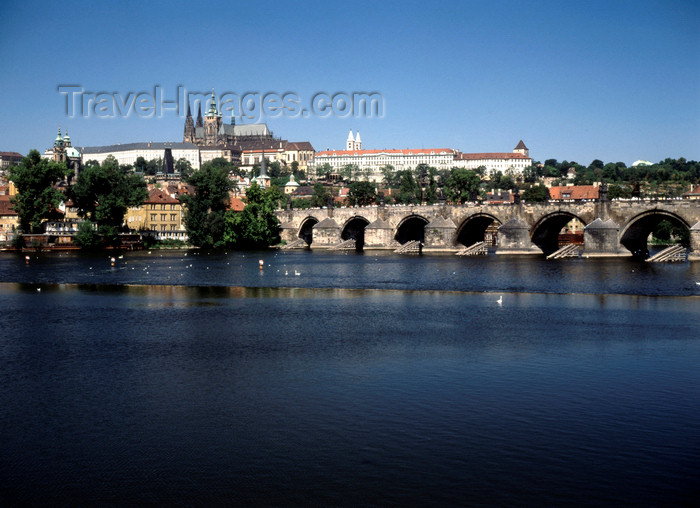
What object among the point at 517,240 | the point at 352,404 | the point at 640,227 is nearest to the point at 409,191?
the point at 517,240

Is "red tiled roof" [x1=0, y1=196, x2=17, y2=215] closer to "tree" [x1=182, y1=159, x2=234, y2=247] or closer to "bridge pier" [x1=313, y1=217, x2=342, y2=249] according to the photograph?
"tree" [x1=182, y1=159, x2=234, y2=247]

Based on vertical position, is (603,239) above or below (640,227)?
below

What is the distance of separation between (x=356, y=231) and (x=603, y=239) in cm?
4086

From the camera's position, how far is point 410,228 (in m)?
104

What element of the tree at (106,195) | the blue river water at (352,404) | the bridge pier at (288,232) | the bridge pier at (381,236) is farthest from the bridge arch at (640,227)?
the tree at (106,195)

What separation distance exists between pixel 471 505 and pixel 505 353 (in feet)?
41.9

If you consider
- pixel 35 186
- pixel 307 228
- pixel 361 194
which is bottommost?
pixel 307 228

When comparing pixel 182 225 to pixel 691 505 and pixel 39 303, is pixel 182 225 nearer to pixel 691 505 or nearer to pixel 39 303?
pixel 39 303

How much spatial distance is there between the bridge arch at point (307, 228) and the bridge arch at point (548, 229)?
3527 cm

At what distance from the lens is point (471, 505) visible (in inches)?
505

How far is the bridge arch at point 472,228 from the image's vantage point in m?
90.8

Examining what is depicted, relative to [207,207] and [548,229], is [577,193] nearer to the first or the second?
[548,229]

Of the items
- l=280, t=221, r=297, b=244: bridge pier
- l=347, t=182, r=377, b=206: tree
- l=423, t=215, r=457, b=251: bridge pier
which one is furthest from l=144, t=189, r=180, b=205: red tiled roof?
l=423, t=215, r=457, b=251: bridge pier

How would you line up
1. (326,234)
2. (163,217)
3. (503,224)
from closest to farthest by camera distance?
(503,224) → (326,234) → (163,217)
